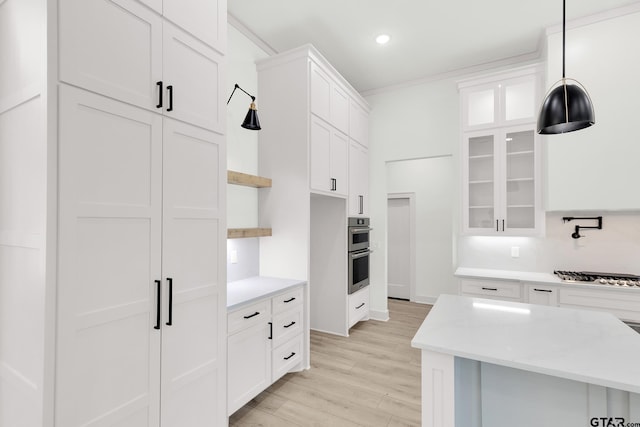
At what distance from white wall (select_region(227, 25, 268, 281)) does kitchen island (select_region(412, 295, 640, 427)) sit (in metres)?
1.88

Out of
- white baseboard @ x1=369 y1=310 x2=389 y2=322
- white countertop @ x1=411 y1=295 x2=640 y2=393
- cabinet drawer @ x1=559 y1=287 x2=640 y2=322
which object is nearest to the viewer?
white countertop @ x1=411 y1=295 x2=640 y2=393

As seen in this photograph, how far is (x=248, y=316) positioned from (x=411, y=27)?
311 cm

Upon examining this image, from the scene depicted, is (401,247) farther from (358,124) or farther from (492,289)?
(358,124)

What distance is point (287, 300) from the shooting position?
2715 mm

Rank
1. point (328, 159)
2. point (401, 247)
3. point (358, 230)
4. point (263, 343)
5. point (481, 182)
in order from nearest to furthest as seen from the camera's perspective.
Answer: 1. point (263, 343)
2. point (328, 159)
3. point (481, 182)
4. point (358, 230)
5. point (401, 247)

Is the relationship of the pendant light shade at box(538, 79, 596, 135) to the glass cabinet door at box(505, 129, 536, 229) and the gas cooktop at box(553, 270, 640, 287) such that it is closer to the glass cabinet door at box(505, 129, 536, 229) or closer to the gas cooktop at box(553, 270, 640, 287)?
the glass cabinet door at box(505, 129, 536, 229)

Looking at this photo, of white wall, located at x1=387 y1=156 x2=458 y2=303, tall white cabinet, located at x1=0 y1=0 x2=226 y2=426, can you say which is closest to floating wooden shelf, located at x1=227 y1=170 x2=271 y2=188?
tall white cabinet, located at x1=0 y1=0 x2=226 y2=426

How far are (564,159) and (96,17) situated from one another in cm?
377

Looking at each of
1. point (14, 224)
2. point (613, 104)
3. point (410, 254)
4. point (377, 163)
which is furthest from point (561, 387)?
point (410, 254)

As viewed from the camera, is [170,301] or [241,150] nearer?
[170,301]

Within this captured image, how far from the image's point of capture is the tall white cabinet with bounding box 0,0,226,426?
1.23 metres

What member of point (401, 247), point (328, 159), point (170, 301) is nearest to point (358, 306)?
point (328, 159)

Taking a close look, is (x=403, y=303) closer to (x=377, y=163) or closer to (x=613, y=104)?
(x=377, y=163)

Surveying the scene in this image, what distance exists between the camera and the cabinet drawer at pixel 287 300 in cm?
259
